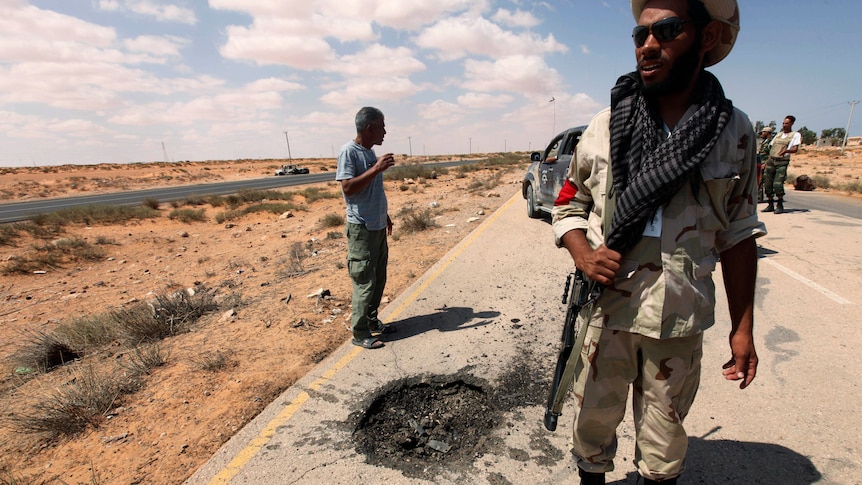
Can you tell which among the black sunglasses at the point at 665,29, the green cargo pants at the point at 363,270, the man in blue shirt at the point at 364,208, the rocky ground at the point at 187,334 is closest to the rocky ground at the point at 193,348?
the rocky ground at the point at 187,334

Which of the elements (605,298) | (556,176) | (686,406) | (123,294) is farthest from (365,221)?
(123,294)

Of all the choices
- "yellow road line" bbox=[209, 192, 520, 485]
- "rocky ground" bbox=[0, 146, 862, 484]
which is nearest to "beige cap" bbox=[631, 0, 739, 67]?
"rocky ground" bbox=[0, 146, 862, 484]

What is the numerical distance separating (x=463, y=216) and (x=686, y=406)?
947 cm

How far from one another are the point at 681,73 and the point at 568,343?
1.06 m

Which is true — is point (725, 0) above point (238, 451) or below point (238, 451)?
above

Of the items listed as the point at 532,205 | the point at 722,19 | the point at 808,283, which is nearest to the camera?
the point at 722,19

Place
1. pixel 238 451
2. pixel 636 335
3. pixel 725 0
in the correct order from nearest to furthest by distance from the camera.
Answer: pixel 725 0 → pixel 636 335 → pixel 238 451

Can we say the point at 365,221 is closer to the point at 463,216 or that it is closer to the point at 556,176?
the point at 556,176

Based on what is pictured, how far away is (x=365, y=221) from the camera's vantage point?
3613mm

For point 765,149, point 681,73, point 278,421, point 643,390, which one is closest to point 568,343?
point 643,390

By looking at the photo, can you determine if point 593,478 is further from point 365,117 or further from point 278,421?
point 365,117

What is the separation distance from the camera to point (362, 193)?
3.63m

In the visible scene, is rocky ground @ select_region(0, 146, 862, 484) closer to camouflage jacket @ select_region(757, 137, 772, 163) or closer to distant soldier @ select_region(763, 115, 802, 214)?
distant soldier @ select_region(763, 115, 802, 214)

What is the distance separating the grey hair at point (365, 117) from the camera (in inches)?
140
